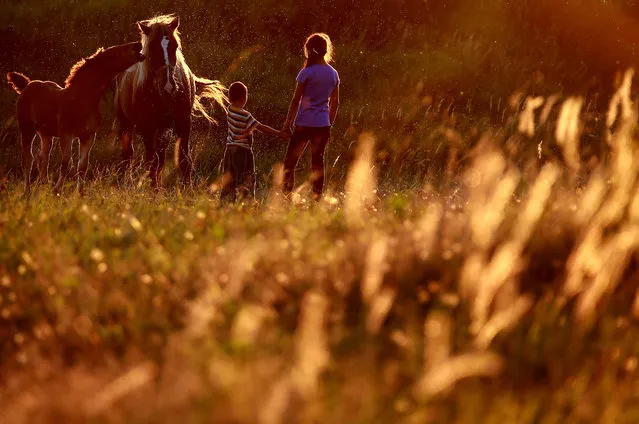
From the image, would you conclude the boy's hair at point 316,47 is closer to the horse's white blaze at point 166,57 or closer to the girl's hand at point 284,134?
the girl's hand at point 284,134

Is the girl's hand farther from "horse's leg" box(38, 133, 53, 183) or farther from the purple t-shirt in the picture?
"horse's leg" box(38, 133, 53, 183)

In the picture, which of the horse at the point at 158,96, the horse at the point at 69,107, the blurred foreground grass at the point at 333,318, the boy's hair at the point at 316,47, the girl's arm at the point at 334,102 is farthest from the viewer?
the horse at the point at 158,96

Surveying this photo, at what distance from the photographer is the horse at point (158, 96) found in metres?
10.7

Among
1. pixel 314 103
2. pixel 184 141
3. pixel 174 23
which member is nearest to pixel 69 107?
pixel 174 23

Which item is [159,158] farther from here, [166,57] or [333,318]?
[333,318]

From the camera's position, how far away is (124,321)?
169 inches

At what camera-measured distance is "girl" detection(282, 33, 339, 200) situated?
9.77 metres

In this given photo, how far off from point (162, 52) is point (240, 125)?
6.14 feet

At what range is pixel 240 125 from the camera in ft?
31.3

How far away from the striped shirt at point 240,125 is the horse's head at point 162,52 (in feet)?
4.90

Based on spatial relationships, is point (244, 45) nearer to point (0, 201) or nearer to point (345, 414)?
point (0, 201)

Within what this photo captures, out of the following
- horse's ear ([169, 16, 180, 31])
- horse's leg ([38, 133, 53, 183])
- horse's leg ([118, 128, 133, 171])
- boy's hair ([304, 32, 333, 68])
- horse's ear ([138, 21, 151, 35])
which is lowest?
horse's leg ([118, 128, 133, 171])

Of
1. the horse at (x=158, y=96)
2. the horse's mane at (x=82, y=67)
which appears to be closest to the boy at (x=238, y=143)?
the horse at (x=158, y=96)

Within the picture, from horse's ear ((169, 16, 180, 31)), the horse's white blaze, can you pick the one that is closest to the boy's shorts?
the horse's white blaze
